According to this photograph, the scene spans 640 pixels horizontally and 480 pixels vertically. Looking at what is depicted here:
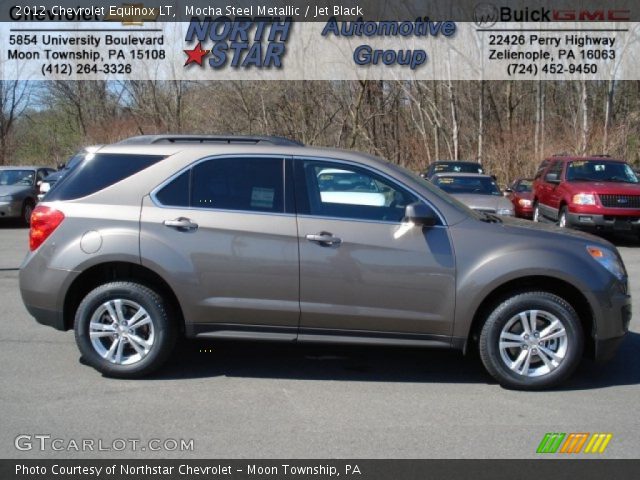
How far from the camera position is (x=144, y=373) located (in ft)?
18.1

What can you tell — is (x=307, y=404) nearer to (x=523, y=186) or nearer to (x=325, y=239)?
(x=325, y=239)

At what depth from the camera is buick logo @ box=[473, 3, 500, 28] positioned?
2877 centimetres

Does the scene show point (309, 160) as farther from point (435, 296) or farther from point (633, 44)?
point (633, 44)

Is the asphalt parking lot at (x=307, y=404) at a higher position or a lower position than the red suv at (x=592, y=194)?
lower

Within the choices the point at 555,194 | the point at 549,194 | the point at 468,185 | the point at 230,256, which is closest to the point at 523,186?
the point at 549,194

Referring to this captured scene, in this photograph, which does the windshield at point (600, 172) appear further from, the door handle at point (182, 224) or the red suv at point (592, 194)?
the door handle at point (182, 224)

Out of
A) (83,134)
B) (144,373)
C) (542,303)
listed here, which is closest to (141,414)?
(144,373)

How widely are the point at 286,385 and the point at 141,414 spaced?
46.8 inches

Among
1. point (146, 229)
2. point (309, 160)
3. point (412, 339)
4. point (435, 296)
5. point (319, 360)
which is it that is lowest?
point (319, 360)

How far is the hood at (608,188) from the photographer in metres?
14.4

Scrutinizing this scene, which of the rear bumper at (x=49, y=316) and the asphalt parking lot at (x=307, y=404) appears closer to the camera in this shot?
the asphalt parking lot at (x=307, y=404)

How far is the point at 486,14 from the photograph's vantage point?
28969 mm

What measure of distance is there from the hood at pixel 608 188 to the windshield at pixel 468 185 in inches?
67.7

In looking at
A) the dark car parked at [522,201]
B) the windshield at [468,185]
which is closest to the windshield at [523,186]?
the dark car parked at [522,201]
